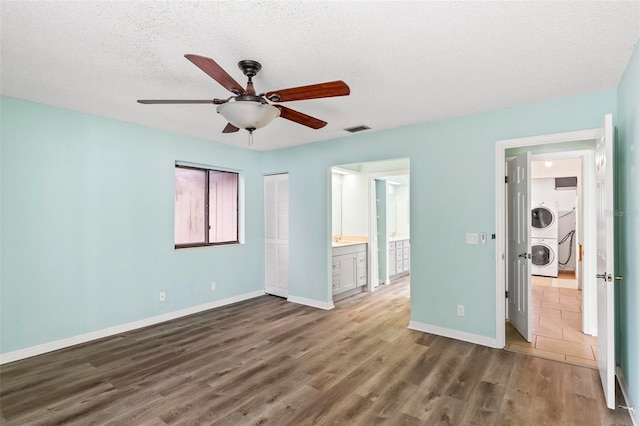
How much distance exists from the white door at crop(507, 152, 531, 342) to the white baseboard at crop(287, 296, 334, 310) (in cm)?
242

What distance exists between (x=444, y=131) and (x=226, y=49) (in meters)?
2.61

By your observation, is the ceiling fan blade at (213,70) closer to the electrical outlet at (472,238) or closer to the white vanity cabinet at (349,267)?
the electrical outlet at (472,238)

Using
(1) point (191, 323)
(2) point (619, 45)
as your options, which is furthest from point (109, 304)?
(2) point (619, 45)

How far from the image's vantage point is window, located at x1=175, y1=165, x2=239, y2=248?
4645mm

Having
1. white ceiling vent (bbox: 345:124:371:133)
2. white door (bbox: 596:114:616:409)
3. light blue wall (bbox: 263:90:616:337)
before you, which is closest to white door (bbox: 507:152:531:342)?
light blue wall (bbox: 263:90:616:337)

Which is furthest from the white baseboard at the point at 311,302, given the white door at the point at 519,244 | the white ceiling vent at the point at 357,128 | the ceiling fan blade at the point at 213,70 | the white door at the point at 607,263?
the ceiling fan blade at the point at 213,70

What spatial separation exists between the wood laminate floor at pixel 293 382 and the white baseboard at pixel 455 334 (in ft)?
0.35

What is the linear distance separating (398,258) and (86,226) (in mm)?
5372

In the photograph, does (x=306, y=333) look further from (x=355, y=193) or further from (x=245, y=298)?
(x=355, y=193)

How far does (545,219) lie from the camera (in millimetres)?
6965

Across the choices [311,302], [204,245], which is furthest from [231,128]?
[311,302]

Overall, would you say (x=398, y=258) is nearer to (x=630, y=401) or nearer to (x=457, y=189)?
(x=457, y=189)

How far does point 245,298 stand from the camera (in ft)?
17.3

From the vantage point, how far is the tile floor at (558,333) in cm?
318
